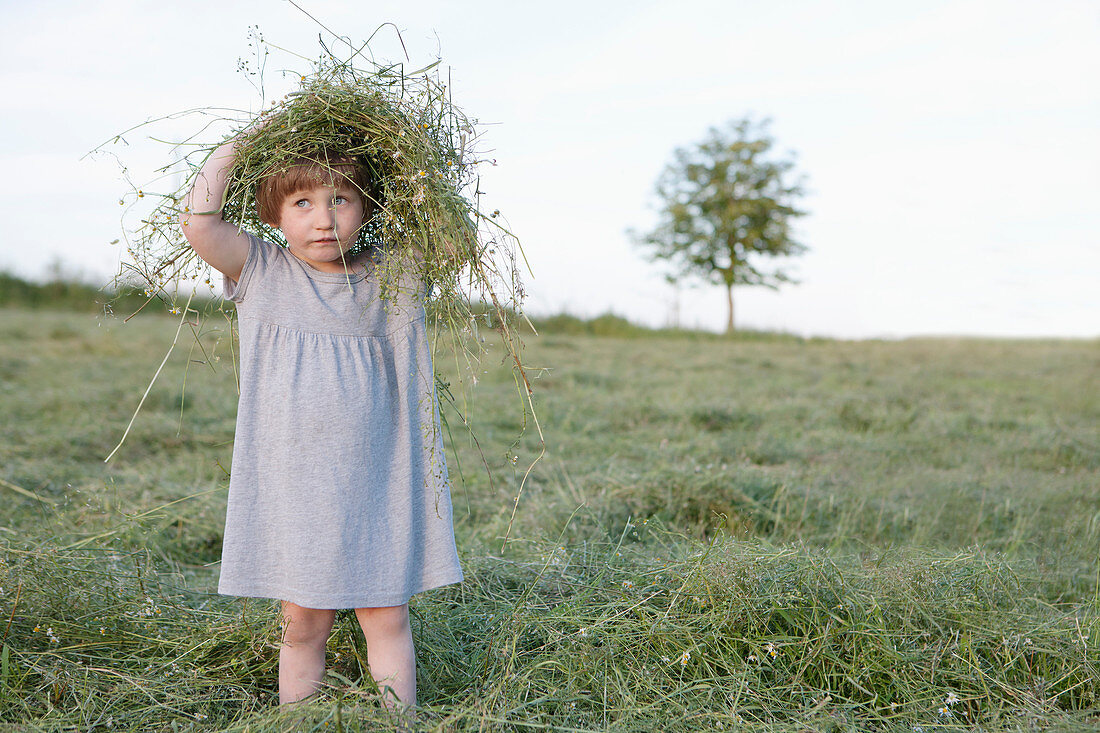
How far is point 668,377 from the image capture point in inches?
374

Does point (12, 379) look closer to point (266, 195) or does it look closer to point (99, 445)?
point (99, 445)

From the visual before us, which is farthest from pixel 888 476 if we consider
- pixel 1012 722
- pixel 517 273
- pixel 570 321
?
→ pixel 570 321

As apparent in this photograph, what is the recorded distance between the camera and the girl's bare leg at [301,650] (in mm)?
2113

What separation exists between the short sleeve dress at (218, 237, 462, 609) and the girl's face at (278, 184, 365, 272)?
0.25 ft

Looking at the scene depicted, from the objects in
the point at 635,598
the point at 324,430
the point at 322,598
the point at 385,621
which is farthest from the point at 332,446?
the point at 635,598

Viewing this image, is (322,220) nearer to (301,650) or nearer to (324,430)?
(324,430)

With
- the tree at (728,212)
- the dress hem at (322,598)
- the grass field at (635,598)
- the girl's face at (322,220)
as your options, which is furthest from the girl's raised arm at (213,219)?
the tree at (728,212)

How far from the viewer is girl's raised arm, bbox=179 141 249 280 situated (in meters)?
2.00

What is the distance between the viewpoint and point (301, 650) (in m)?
2.15

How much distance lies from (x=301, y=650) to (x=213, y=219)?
1.16 m

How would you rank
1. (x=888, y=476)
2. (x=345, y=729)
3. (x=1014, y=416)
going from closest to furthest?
(x=345, y=729)
(x=888, y=476)
(x=1014, y=416)

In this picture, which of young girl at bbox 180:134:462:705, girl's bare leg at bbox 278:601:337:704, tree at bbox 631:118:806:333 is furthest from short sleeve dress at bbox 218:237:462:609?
tree at bbox 631:118:806:333

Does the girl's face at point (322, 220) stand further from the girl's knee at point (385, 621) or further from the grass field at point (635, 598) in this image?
the girl's knee at point (385, 621)

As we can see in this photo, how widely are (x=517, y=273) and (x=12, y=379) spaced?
25.3ft
